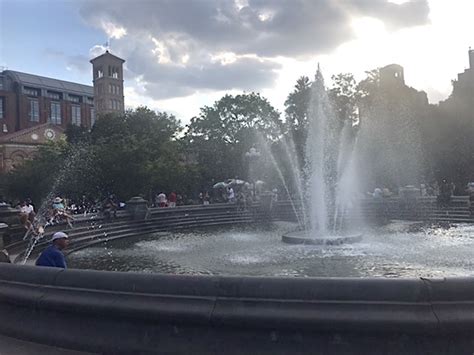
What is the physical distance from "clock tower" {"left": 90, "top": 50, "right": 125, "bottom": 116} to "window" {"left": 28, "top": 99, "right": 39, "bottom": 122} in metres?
13.8

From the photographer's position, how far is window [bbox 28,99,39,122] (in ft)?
332

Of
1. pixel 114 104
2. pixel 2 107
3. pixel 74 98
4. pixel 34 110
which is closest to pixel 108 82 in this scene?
pixel 114 104

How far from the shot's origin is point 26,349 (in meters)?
4.94

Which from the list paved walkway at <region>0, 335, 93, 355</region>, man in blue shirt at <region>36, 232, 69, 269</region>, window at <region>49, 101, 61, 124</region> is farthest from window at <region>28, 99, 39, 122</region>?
paved walkway at <region>0, 335, 93, 355</region>

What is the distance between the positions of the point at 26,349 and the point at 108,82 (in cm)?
9817

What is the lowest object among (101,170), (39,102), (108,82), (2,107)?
(101,170)

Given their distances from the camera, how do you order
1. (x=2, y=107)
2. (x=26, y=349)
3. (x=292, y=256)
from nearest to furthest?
(x=26, y=349) < (x=292, y=256) < (x=2, y=107)

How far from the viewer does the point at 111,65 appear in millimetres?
99250

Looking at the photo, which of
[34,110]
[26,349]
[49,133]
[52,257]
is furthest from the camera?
[34,110]

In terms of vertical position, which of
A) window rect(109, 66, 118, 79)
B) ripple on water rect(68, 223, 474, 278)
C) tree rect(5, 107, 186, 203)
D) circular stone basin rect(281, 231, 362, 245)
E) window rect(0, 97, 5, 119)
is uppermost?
window rect(109, 66, 118, 79)

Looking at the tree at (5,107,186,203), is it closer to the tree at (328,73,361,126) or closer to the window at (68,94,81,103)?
the tree at (328,73,361,126)

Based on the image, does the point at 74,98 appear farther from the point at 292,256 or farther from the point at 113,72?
the point at 292,256

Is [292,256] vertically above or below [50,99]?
below

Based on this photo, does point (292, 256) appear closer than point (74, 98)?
Yes
